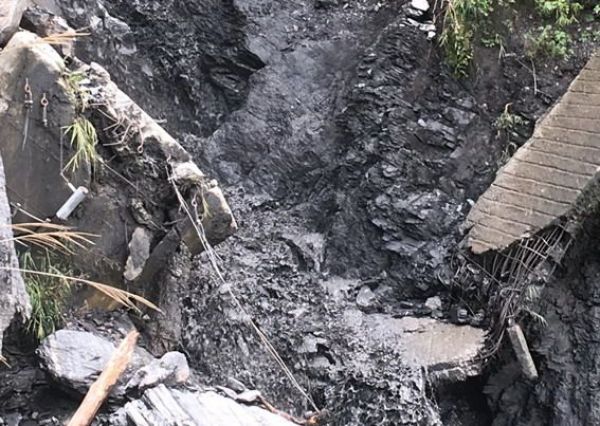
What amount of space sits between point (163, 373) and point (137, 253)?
62cm

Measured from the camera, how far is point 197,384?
128 inches

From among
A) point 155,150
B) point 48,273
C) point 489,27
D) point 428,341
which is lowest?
point 428,341

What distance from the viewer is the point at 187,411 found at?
2805 millimetres

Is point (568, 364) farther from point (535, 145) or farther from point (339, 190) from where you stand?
point (339, 190)

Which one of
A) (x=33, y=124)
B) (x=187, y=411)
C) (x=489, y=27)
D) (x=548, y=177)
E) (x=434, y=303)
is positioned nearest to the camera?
(x=187, y=411)

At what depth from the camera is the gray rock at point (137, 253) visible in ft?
10.9

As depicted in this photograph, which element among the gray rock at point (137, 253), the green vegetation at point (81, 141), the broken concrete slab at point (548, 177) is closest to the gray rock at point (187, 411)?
the gray rock at point (137, 253)

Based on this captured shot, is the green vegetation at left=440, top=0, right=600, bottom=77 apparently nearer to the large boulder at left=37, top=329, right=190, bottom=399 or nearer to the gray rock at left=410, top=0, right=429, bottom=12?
the gray rock at left=410, top=0, right=429, bottom=12

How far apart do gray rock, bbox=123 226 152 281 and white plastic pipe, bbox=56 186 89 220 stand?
32 centimetres

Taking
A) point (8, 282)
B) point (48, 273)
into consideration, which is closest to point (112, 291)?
point (48, 273)

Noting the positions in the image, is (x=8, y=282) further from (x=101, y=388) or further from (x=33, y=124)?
(x=33, y=124)

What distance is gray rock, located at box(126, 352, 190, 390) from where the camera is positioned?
2.90 meters

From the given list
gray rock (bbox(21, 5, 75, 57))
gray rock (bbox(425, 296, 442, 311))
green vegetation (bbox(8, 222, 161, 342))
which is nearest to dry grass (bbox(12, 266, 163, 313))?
green vegetation (bbox(8, 222, 161, 342))

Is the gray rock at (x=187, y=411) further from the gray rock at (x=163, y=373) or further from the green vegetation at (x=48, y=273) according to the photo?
the green vegetation at (x=48, y=273)
